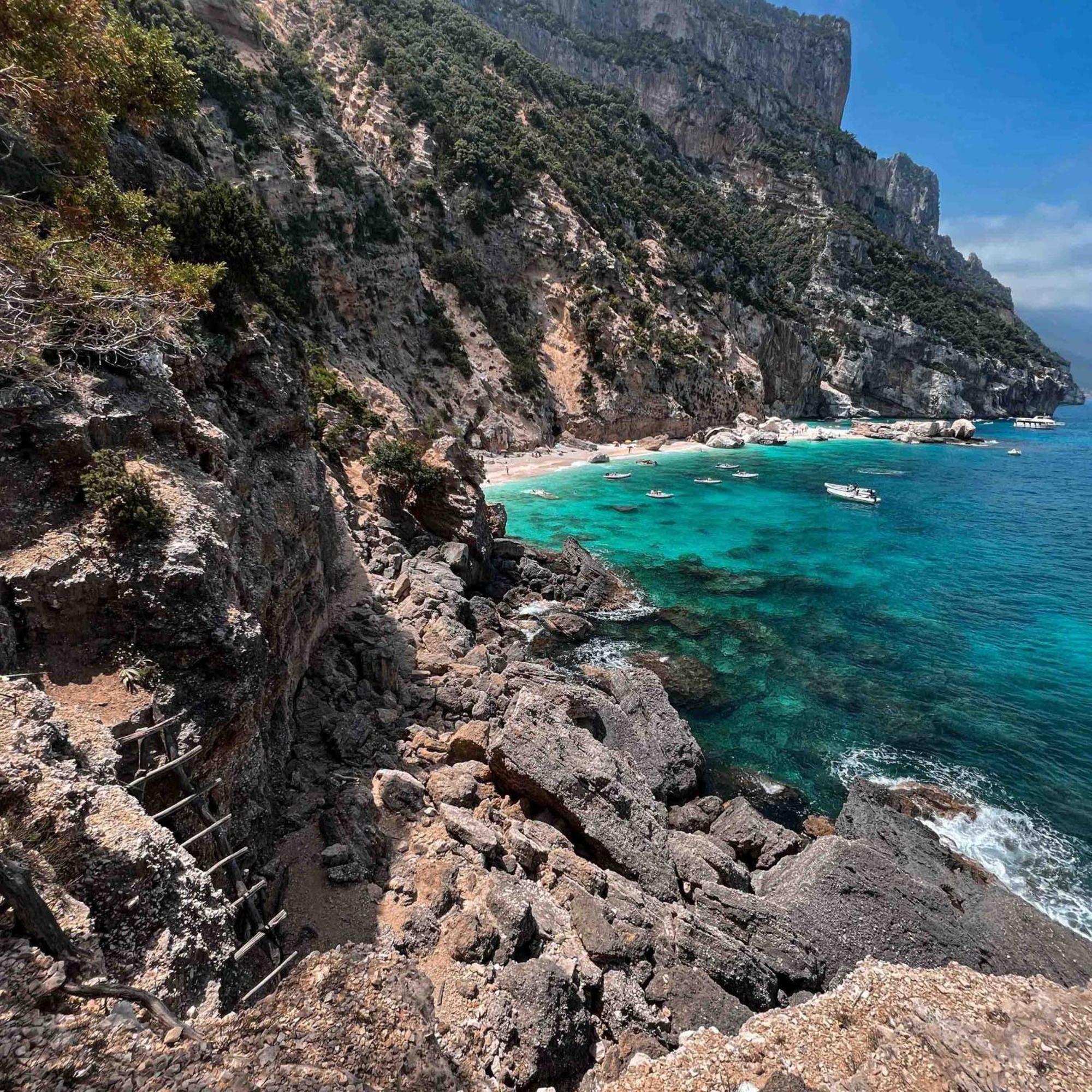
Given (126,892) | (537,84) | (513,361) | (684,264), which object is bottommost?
(126,892)

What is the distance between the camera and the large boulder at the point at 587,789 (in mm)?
10562

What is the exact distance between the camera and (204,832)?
20.7 feet

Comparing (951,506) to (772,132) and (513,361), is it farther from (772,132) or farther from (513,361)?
(772,132)

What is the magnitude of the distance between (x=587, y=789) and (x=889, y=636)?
17.9 m

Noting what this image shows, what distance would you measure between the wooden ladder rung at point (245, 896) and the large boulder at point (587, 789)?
5344 millimetres

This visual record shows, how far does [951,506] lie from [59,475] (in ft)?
180

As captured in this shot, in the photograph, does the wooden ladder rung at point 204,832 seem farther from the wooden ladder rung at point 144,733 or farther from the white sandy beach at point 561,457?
the white sandy beach at point 561,457

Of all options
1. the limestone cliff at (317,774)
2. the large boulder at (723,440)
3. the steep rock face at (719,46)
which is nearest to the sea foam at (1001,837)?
the limestone cliff at (317,774)

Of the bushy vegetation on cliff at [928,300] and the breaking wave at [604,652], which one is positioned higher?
the bushy vegetation on cliff at [928,300]

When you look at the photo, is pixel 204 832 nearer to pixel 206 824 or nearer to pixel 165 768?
pixel 165 768

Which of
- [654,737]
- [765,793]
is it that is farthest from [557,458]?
[765,793]

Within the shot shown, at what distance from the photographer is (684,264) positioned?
78688 millimetres

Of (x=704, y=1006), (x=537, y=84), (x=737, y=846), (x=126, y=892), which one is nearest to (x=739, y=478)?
(x=737, y=846)

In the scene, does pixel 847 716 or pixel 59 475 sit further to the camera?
pixel 847 716
